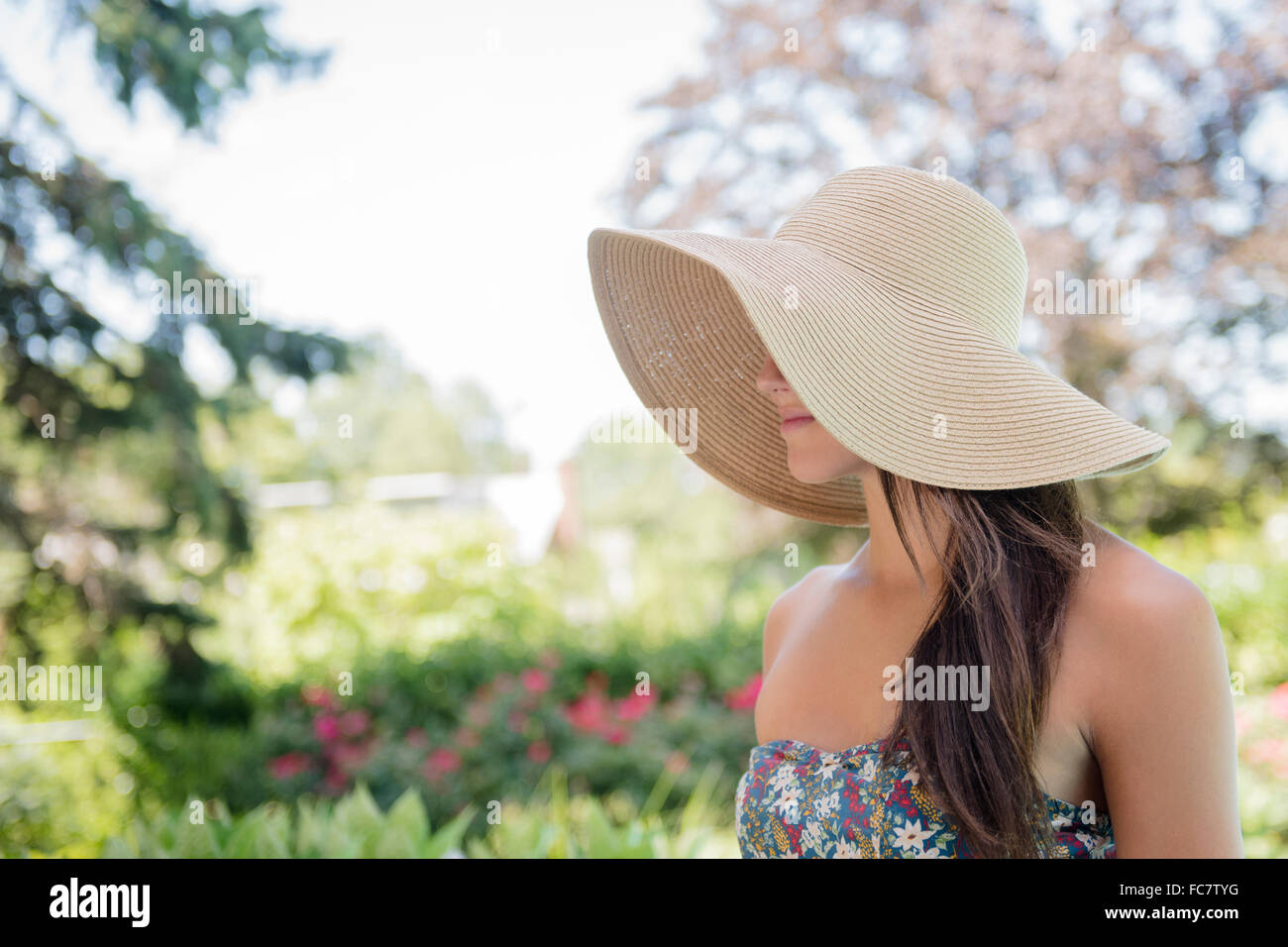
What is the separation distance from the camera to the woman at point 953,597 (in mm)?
1201

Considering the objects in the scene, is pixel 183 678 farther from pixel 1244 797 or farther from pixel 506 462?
pixel 506 462

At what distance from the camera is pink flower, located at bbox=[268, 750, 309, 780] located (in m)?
5.62

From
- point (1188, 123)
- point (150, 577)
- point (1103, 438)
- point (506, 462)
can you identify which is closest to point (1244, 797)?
point (1103, 438)

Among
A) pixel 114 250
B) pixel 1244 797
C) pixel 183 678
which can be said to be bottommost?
pixel 1244 797

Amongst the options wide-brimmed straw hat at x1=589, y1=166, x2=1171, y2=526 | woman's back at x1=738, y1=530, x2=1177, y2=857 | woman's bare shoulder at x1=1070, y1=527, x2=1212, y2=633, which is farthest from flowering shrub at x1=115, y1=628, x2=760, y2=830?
woman's bare shoulder at x1=1070, y1=527, x2=1212, y2=633

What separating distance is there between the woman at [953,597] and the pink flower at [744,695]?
157 inches

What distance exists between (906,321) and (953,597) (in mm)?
423

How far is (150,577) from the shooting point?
628 cm

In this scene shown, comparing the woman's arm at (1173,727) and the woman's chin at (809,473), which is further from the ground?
the woman's chin at (809,473)

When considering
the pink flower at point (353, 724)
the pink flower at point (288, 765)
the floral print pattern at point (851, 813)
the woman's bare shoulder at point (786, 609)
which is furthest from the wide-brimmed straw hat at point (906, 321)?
the pink flower at point (353, 724)

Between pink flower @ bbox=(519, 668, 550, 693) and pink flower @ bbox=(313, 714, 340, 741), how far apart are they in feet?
3.88

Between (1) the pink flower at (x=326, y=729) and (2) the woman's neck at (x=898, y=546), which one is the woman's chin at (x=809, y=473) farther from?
(1) the pink flower at (x=326, y=729)

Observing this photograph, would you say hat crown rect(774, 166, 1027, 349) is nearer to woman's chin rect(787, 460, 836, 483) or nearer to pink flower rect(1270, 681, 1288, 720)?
woman's chin rect(787, 460, 836, 483)

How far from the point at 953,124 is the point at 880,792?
7682 millimetres
